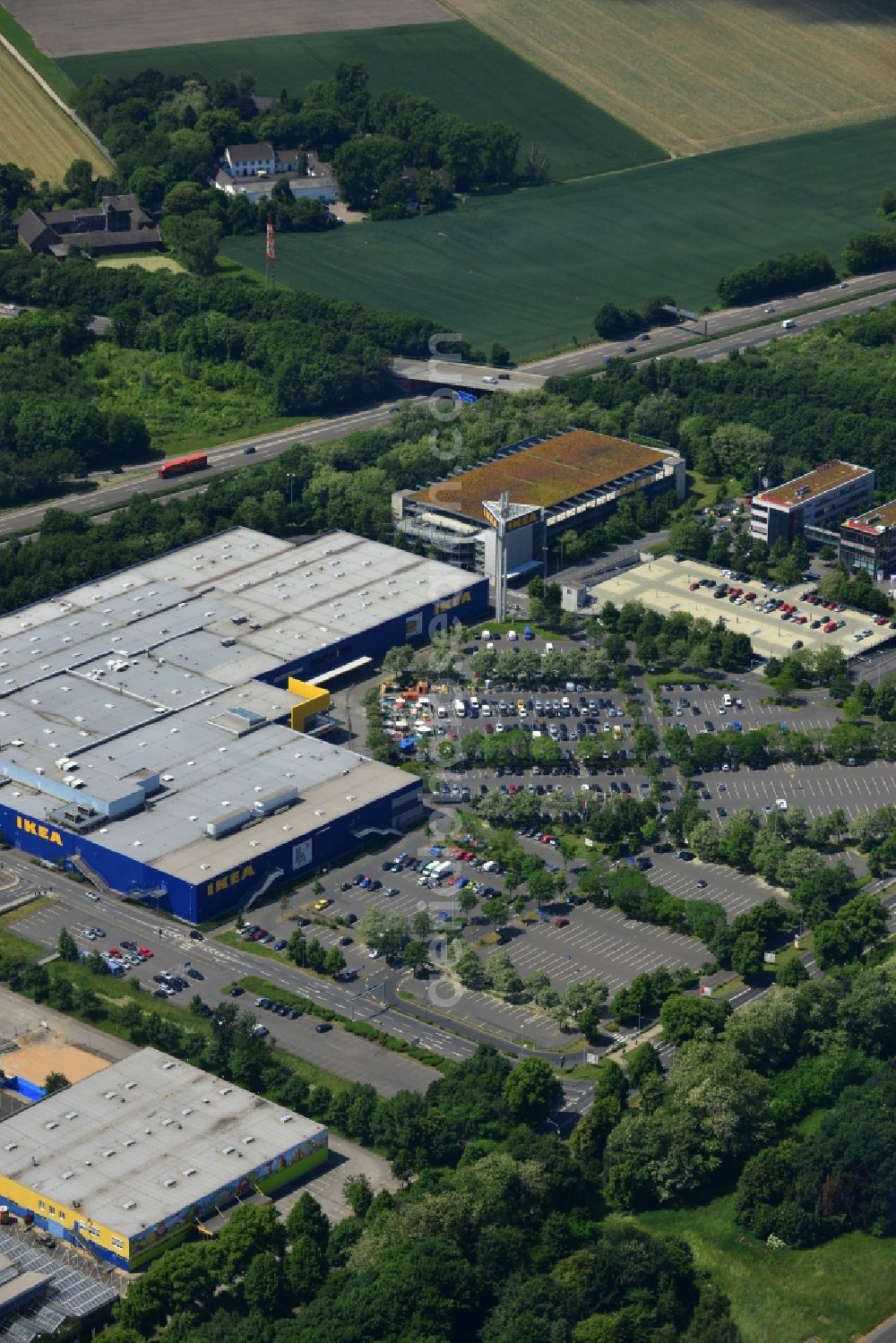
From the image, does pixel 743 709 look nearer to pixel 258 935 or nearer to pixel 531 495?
pixel 531 495

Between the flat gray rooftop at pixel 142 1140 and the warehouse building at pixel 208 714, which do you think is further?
the warehouse building at pixel 208 714

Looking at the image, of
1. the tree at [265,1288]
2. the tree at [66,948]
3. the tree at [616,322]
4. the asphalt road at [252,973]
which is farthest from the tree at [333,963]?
the tree at [616,322]

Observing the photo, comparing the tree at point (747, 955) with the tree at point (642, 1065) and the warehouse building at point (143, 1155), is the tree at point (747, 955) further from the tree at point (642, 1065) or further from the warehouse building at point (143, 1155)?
the warehouse building at point (143, 1155)

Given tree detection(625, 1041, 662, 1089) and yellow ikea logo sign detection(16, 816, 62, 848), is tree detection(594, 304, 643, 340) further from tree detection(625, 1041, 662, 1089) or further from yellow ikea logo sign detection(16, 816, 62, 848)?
tree detection(625, 1041, 662, 1089)

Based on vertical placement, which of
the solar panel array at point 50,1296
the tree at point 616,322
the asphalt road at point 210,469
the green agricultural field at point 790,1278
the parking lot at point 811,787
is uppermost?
the tree at point 616,322

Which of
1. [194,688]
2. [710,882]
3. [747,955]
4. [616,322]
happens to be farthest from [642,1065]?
[616,322]

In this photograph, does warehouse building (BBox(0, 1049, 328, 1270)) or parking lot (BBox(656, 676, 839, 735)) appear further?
parking lot (BBox(656, 676, 839, 735))

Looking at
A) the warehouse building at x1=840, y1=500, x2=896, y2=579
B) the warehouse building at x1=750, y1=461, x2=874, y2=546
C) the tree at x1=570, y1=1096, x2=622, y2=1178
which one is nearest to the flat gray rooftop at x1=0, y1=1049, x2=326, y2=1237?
the tree at x1=570, y1=1096, x2=622, y2=1178

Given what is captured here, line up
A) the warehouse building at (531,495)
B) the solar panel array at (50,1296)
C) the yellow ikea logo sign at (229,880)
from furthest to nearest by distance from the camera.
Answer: the warehouse building at (531,495) → the yellow ikea logo sign at (229,880) → the solar panel array at (50,1296)
